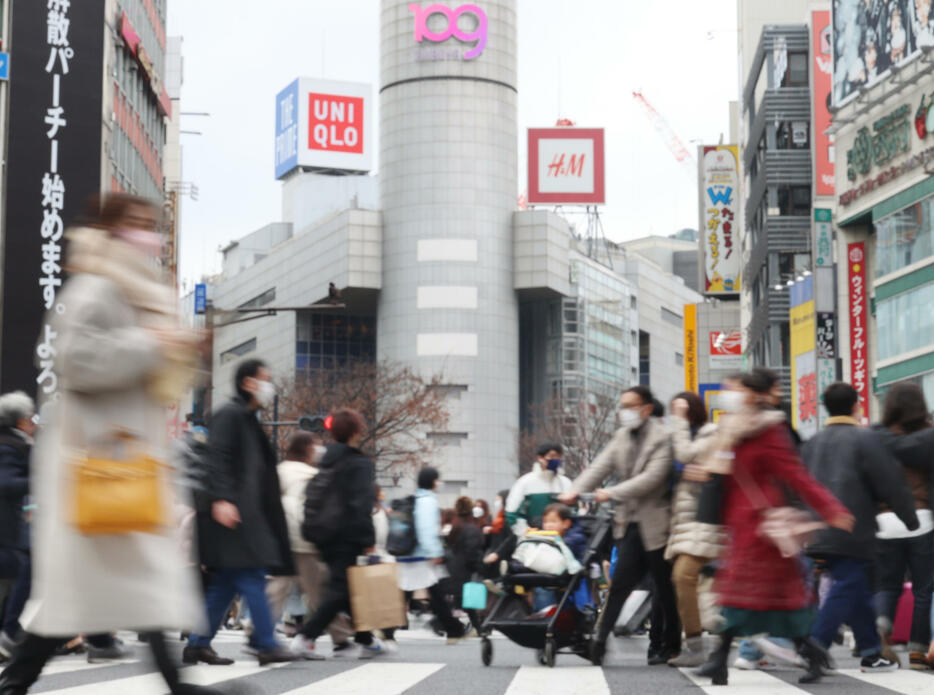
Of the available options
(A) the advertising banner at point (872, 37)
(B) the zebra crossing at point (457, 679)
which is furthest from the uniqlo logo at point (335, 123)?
(B) the zebra crossing at point (457, 679)

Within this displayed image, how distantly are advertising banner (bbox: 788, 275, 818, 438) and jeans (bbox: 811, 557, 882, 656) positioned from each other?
36581mm

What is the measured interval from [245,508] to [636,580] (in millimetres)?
2549

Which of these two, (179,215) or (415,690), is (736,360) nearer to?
(179,215)

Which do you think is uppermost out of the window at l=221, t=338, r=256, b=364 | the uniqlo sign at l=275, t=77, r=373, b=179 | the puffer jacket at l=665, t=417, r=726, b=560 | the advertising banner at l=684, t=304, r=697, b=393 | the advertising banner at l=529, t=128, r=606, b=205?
the uniqlo sign at l=275, t=77, r=373, b=179

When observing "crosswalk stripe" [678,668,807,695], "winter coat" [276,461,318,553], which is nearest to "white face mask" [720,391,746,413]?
"crosswalk stripe" [678,668,807,695]

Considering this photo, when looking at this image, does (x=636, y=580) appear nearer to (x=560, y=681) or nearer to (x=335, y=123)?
(x=560, y=681)

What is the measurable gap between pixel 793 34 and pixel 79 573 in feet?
183

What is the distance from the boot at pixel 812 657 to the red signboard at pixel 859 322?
111 feet

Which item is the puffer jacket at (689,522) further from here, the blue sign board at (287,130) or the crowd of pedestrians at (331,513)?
the blue sign board at (287,130)

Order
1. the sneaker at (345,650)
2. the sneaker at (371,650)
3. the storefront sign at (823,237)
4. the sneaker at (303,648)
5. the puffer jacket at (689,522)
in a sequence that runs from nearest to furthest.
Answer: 1. the puffer jacket at (689,522)
2. the sneaker at (303,648)
3. the sneaker at (371,650)
4. the sneaker at (345,650)
5. the storefront sign at (823,237)

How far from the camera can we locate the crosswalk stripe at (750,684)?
755cm

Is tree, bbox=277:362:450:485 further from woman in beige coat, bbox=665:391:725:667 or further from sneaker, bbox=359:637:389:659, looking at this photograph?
woman in beige coat, bbox=665:391:725:667

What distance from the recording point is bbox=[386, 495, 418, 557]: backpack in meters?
13.3

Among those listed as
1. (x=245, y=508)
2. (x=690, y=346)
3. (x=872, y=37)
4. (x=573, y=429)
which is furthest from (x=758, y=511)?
(x=573, y=429)
